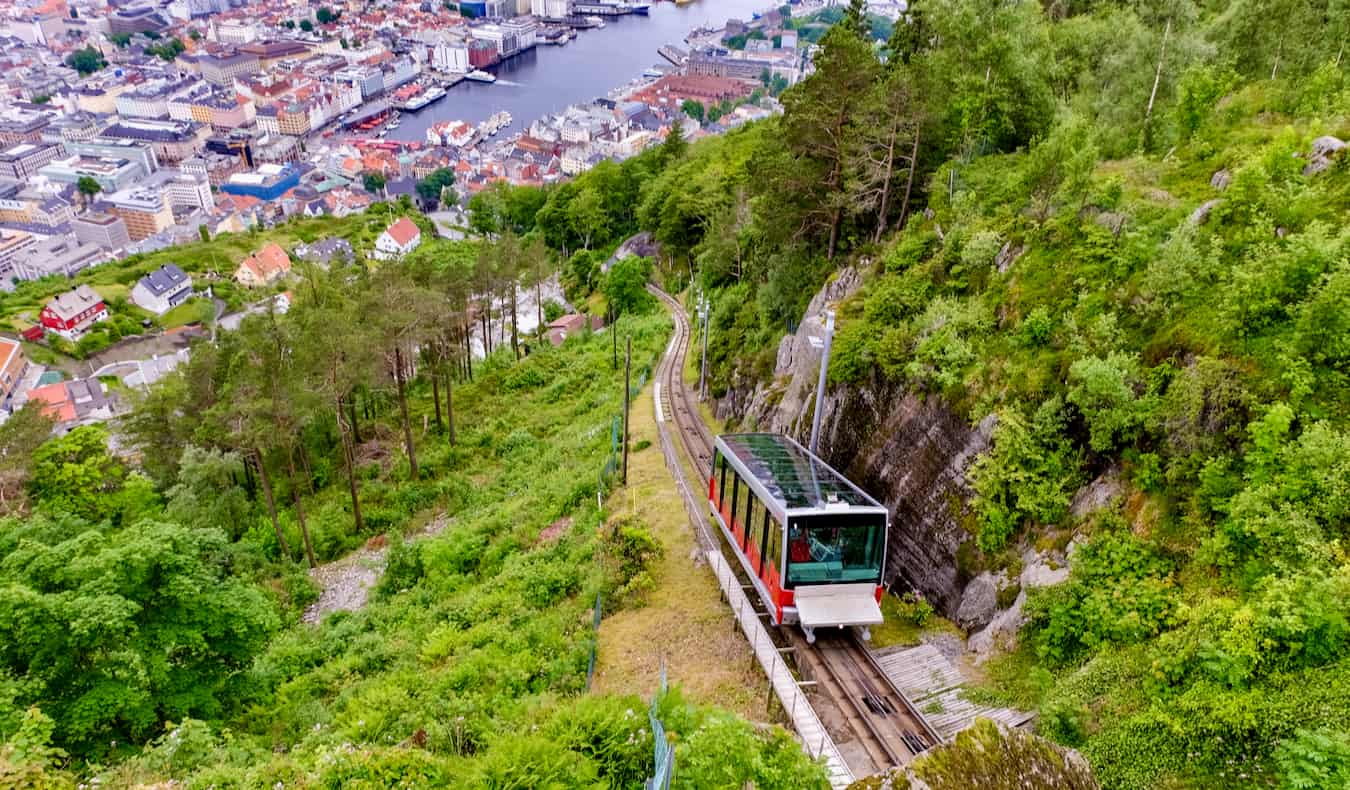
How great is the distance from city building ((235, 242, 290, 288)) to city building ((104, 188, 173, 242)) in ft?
113

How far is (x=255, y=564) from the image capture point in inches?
1103

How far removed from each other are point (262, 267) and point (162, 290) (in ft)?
42.3

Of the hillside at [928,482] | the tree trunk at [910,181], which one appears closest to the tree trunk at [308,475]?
the hillside at [928,482]

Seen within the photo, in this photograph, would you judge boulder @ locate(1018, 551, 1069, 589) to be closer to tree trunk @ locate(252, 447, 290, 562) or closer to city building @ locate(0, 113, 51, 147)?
tree trunk @ locate(252, 447, 290, 562)

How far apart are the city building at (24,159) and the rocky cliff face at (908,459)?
190m

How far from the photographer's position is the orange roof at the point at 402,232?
103750 mm

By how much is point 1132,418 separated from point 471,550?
21053 millimetres

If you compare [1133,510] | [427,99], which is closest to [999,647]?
[1133,510]

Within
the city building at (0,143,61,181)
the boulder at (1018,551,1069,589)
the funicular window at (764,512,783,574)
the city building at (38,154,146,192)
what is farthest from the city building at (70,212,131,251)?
the boulder at (1018,551,1069,589)

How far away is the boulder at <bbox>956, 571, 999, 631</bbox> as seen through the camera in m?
14.7

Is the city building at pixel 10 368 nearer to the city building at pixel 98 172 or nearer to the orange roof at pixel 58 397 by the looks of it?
the orange roof at pixel 58 397

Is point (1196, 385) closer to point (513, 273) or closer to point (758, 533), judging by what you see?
point (758, 533)

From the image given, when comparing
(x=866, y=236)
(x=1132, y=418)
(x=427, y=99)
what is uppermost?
(x=1132, y=418)

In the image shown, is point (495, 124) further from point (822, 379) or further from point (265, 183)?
point (822, 379)
